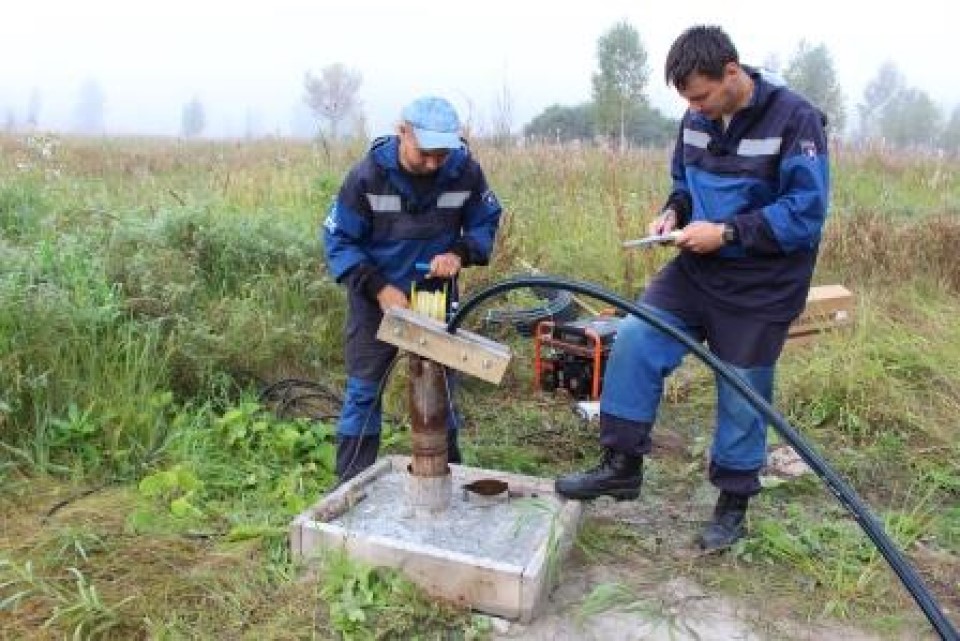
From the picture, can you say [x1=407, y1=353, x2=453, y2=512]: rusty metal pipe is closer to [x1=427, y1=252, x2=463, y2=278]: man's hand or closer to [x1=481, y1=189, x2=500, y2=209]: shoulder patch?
[x1=427, y1=252, x2=463, y2=278]: man's hand

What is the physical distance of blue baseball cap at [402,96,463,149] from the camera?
2.89 metres

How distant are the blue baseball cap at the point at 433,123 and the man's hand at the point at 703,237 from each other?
2.62ft

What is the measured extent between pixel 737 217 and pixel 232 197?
4.59m

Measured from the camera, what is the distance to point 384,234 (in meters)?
3.20

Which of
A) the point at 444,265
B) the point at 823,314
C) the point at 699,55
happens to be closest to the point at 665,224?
the point at 699,55

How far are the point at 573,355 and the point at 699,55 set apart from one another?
7.41 feet

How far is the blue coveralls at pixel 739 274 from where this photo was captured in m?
2.70

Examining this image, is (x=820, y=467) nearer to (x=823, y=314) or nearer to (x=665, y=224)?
(x=665, y=224)

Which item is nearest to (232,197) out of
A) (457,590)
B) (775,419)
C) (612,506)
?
(612,506)

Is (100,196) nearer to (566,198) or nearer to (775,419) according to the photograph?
(566,198)

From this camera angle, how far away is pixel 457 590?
8.55 feet

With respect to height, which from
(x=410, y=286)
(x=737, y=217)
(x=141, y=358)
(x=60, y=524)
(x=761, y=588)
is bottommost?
(x=761, y=588)

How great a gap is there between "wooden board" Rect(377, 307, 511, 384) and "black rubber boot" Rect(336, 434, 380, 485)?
730 millimetres

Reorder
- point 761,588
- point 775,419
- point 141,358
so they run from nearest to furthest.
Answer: point 775,419 < point 761,588 < point 141,358
